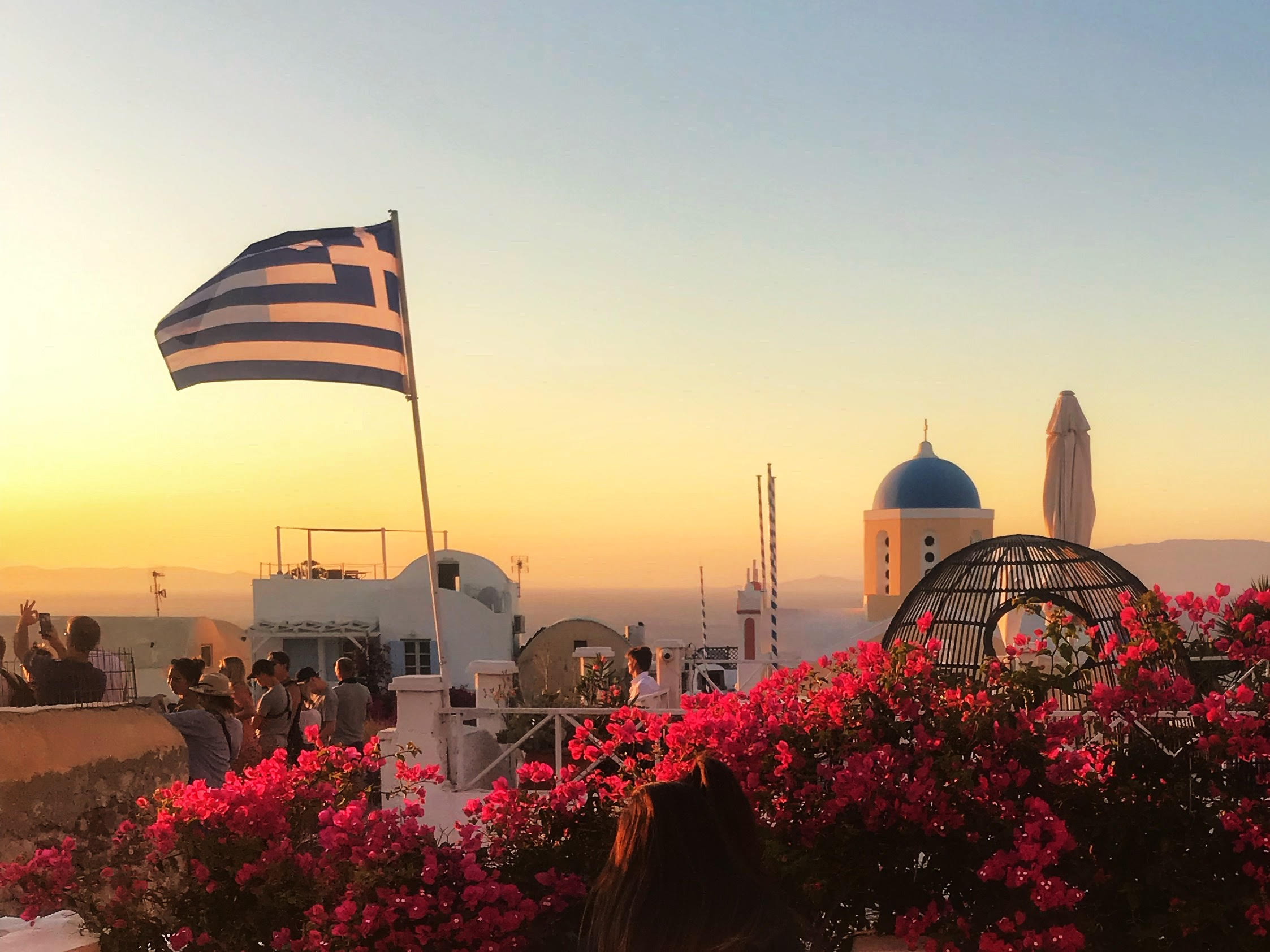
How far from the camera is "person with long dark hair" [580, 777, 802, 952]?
246cm

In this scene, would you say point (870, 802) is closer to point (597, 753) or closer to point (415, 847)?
point (597, 753)

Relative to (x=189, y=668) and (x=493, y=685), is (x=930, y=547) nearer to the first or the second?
(x=493, y=685)

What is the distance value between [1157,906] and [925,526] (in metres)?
27.2

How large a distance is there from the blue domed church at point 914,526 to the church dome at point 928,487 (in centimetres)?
2

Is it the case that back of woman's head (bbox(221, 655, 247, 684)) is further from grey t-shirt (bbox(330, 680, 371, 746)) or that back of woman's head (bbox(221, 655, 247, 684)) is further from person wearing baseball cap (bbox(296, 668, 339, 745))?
grey t-shirt (bbox(330, 680, 371, 746))

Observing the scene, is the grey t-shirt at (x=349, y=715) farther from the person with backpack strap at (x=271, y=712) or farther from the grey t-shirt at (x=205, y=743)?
the grey t-shirt at (x=205, y=743)

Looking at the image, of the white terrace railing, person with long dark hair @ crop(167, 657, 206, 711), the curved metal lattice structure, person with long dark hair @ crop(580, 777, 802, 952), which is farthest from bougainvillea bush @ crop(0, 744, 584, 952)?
the curved metal lattice structure

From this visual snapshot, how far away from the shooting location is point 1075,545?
1110 centimetres

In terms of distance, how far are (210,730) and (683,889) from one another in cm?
510

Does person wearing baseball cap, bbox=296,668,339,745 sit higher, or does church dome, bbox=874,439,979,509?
church dome, bbox=874,439,979,509

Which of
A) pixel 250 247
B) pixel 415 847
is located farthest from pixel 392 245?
pixel 415 847

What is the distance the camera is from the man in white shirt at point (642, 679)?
9898 mm

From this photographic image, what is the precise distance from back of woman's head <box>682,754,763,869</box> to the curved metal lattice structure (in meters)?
8.12

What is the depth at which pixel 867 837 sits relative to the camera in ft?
14.6
